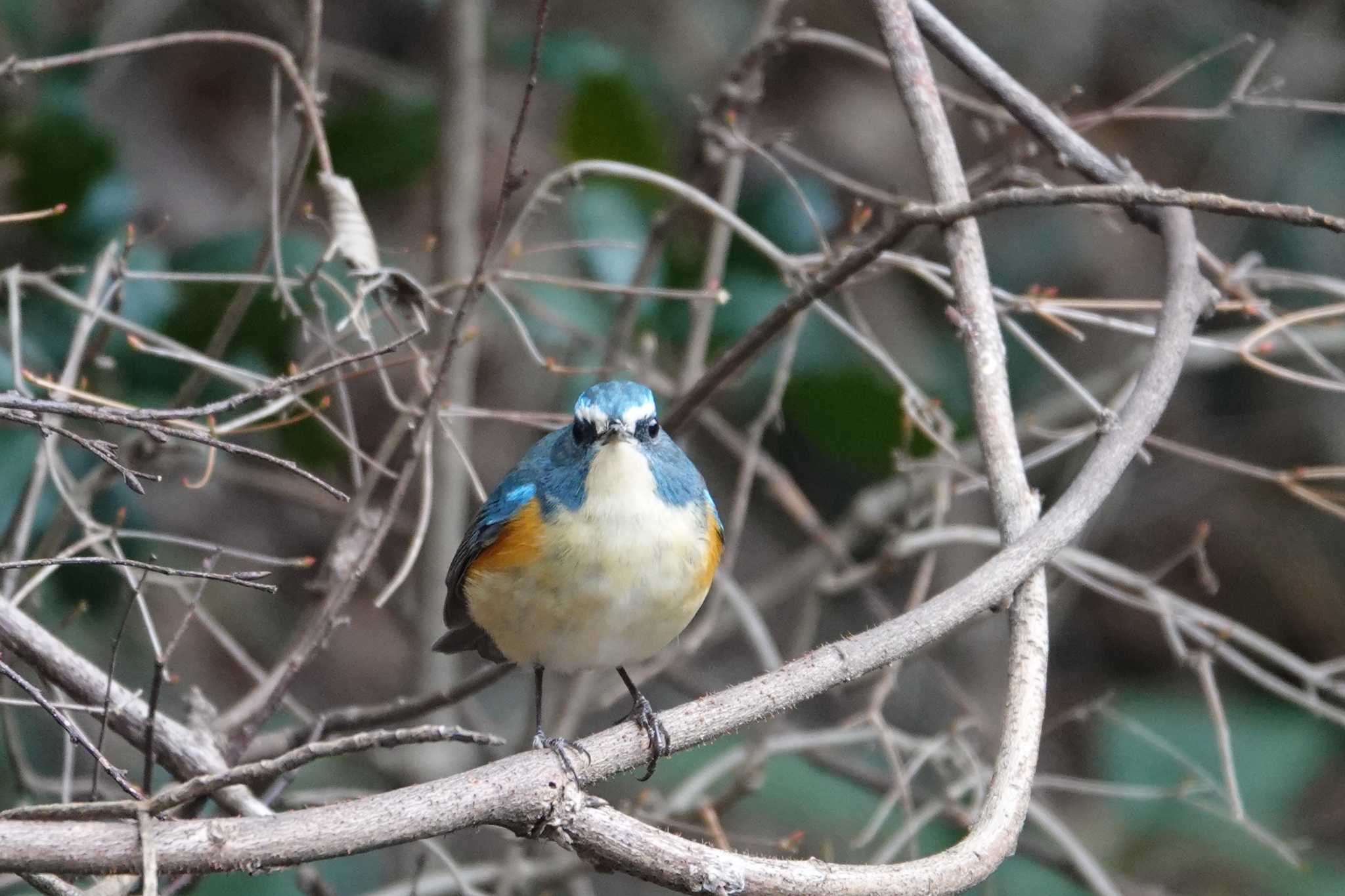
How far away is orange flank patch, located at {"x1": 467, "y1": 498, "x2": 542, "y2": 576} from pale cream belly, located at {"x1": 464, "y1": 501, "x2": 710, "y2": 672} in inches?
0.6

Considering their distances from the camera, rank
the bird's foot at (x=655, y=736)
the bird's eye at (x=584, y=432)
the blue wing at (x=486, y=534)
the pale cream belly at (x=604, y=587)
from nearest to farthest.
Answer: the bird's foot at (x=655, y=736) < the pale cream belly at (x=604, y=587) < the bird's eye at (x=584, y=432) < the blue wing at (x=486, y=534)

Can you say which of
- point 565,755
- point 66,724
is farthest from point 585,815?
point 66,724

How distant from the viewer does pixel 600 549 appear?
9.80ft

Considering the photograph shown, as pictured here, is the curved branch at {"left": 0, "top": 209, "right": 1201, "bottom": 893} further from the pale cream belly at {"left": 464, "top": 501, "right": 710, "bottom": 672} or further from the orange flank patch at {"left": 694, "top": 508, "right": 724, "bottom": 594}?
the orange flank patch at {"left": 694, "top": 508, "right": 724, "bottom": 594}

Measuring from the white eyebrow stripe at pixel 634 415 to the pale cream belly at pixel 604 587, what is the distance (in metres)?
0.20

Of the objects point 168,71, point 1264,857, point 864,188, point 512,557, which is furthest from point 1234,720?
point 168,71

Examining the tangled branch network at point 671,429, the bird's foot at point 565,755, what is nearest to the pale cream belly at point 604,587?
the tangled branch network at point 671,429

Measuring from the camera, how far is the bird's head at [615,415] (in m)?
3.07

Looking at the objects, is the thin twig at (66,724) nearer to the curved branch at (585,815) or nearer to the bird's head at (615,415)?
the curved branch at (585,815)

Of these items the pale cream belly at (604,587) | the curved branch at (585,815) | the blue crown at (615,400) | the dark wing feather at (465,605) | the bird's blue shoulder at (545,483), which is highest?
the blue crown at (615,400)

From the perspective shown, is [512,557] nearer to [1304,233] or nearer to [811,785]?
[811,785]

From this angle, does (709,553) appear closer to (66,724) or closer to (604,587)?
(604,587)

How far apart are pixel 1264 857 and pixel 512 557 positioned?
4.65m

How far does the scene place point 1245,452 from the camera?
7.34 m
